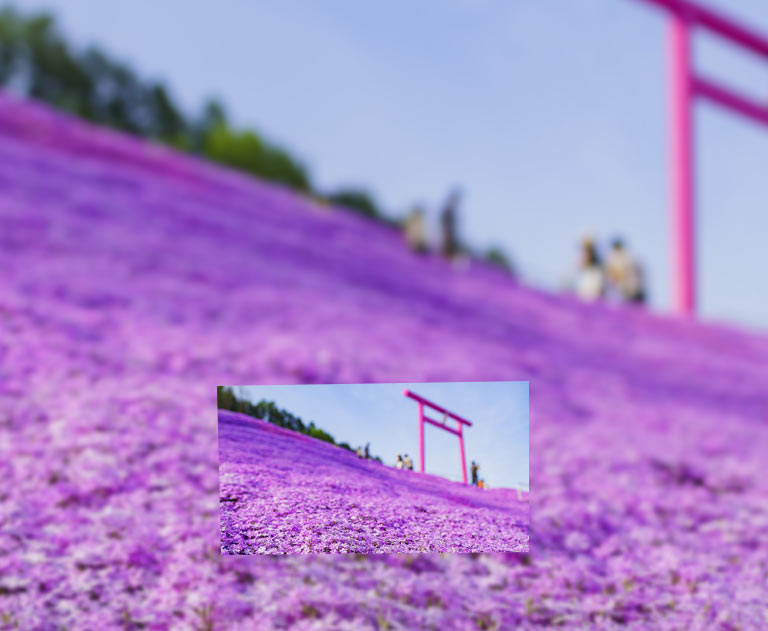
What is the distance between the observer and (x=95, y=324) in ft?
20.3


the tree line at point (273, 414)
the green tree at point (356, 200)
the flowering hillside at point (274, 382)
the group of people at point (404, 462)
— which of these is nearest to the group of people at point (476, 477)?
the group of people at point (404, 462)

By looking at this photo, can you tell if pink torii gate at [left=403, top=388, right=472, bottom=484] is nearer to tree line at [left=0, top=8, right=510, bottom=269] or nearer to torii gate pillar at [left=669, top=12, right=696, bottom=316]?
torii gate pillar at [left=669, top=12, right=696, bottom=316]

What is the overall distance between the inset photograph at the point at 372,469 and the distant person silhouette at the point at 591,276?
13286 millimetres

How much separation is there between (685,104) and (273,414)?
1684cm

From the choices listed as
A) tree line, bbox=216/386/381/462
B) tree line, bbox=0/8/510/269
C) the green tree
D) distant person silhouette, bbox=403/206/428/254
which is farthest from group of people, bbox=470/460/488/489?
tree line, bbox=0/8/510/269

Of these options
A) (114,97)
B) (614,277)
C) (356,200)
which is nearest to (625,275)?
(614,277)

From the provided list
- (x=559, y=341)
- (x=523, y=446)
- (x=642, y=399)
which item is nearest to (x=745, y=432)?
(x=642, y=399)

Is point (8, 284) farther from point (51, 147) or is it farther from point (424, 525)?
point (51, 147)

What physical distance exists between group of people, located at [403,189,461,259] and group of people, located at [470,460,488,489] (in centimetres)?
1232

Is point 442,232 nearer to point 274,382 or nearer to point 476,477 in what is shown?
point 274,382

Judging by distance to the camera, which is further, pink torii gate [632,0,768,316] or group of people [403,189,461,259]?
pink torii gate [632,0,768,316]

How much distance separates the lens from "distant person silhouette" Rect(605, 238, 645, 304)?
634 inches

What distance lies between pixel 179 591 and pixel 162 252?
21.4 ft

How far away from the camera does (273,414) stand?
267 centimetres
